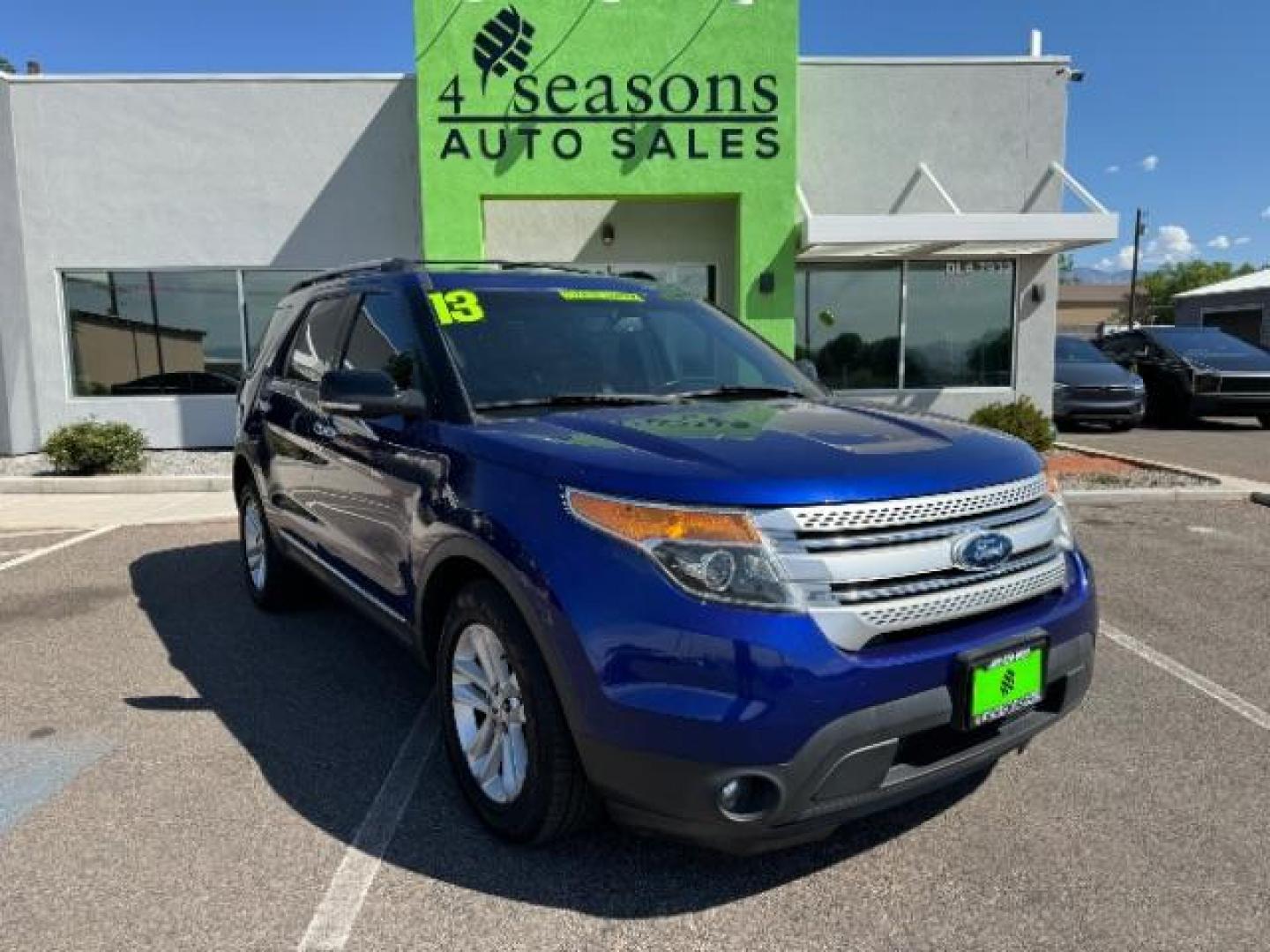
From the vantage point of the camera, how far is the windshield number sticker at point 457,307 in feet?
11.1

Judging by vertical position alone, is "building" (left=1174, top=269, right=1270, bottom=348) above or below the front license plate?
above

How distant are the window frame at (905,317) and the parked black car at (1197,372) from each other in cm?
459

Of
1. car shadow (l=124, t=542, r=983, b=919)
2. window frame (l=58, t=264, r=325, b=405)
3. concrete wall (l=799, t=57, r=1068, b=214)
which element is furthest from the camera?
concrete wall (l=799, t=57, r=1068, b=214)

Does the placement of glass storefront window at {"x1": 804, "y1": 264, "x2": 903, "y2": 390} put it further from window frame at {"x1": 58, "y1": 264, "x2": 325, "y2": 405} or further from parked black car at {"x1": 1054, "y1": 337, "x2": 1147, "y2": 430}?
window frame at {"x1": 58, "y1": 264, "x2": 325, "y2": 405}

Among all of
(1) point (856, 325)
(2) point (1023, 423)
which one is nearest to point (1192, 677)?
(2) point (1023, 423)

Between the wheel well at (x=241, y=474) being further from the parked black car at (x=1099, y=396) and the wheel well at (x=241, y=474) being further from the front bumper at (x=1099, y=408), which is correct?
the front bumper at (x=1099, y=408)

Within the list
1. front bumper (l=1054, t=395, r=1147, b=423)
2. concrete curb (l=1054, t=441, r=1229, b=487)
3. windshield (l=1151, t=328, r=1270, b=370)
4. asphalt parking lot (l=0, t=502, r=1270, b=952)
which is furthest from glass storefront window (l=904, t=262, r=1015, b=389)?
asphalt parking lot (l=0, t=502, r=1270, b=952)

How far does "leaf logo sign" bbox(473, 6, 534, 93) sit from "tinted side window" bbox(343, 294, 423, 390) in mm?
8150

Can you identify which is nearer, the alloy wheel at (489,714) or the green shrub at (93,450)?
the alloy wheel at (489,714)

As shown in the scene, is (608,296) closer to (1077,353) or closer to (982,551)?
(982,551)

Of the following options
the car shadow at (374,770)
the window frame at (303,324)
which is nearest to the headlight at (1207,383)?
the car shadow at (374,770)

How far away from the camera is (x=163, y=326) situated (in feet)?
40.3

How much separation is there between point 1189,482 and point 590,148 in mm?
7737

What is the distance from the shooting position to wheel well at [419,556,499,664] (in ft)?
9.43
